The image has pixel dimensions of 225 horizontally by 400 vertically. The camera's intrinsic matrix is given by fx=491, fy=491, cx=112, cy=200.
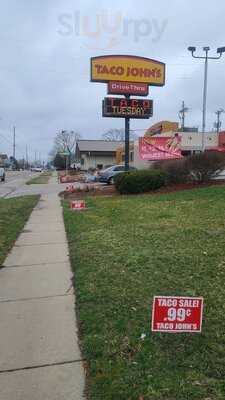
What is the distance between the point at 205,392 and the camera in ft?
11.6

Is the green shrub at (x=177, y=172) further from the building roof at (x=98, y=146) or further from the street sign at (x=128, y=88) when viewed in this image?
the building roof at (x=98, y=146)

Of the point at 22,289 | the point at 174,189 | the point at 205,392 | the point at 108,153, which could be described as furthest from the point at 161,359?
the point at 108,153

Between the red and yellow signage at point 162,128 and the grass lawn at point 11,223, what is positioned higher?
the red and yellow signage at point 162,128

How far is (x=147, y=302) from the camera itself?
550 cm

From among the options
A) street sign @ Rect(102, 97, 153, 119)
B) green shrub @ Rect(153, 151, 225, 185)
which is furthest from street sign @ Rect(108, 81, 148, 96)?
green shrub @ Rect(153, 151, 225, 185)

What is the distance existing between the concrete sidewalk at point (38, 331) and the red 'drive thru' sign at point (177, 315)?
30.3 inches

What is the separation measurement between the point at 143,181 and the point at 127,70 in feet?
25.1

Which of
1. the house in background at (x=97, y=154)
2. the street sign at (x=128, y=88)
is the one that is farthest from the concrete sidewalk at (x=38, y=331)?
the house in background at (x=97, y=154)

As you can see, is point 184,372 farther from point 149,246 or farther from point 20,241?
point 20,241

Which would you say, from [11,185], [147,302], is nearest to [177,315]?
[147,302]

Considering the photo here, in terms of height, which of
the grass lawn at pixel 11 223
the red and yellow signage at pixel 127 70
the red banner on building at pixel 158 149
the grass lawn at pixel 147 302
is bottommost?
the grass lawn at pixel 11 223

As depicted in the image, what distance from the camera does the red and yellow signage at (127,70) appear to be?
25812 mm

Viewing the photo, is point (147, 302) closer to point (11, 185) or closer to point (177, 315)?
point (177, 315)

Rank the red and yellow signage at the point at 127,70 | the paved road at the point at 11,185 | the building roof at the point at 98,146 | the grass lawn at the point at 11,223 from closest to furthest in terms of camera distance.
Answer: the grass lawn at the point at 11,223 < the red and yellow signage at the point at 127,70 < the paved road at the point at 11,185 < the building roof at the point at 98,146
